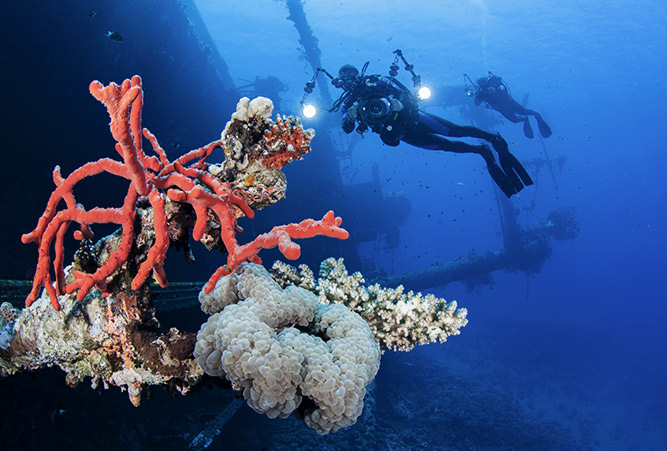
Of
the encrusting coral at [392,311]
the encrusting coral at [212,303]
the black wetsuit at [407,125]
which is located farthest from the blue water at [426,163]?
the black wetsuit at [407,125]

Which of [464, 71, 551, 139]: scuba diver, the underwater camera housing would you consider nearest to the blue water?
[464, 71, 551, 139]: scuba diver

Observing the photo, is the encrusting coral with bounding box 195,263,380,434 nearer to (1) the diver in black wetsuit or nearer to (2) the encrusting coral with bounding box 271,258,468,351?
(2) the encrusting coral with bounding box 271,258,468,351

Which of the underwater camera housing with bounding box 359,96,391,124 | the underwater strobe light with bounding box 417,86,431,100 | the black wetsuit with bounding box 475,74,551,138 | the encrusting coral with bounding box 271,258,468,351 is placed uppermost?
the black wetsuit with bounding box 475,74,551,138

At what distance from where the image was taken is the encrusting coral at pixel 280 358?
1789 mm

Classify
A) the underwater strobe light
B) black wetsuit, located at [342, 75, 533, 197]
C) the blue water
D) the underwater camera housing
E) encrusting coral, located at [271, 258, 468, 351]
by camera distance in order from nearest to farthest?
encrusting coral, located at [271, 258, 468, 351]
the blue water
the underwater camera housing
black wetsuit, located at [342, 75, 533, 197]
the underwater strobe light

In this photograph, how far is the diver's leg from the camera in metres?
7.08

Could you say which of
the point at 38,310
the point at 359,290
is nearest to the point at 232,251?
the point at 359,290

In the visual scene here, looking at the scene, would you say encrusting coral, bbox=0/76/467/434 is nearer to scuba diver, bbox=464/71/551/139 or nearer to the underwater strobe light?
the underwater strobe light

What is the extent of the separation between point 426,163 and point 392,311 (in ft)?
72.5

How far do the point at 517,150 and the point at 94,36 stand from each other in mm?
150728

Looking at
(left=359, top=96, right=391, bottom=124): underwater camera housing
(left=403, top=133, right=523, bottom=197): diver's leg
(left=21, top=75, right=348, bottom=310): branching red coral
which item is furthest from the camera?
(left=403, top=133, right=523, bottom=197): diver's leg

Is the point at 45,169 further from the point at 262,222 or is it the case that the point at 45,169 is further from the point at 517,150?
the point at 517,150

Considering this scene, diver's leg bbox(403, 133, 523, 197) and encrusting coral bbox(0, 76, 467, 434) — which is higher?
diver's leg bbox(403, 133, 523, 197)

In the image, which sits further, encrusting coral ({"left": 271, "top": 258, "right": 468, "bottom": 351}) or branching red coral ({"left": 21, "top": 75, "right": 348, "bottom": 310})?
encrusting coral ({"left": 271, "top": 258, "right": 468, "bottom": 351})
